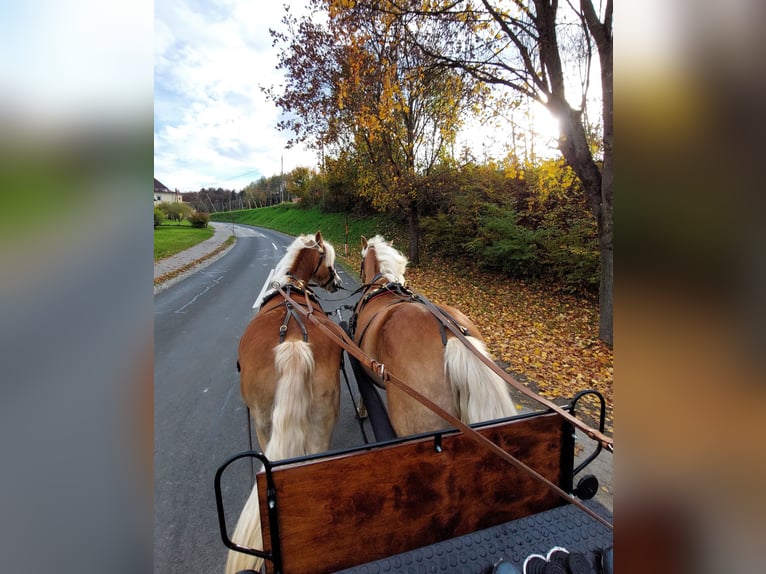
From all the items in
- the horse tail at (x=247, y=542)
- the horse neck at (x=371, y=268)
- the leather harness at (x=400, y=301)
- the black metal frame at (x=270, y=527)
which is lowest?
the horse tail at (x=247, y=542)

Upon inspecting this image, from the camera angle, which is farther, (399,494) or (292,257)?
(292,257)

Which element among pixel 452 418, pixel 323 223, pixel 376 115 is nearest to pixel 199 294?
pixel 376 115

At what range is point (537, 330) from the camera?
7094 mm

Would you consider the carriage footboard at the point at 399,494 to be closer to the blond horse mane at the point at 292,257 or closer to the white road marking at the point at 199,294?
the blond horse mane at the point at 292,257

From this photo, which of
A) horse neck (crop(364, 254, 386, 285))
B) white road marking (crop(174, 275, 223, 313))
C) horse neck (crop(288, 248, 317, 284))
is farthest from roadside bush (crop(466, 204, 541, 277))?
white road marking (crop(174, 275, 223, 313))

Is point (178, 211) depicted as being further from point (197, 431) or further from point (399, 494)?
point (399, 494)

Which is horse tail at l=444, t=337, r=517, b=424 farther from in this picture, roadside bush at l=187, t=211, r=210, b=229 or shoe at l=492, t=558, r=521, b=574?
roadside bush at l=187, t=211, r=210, b=229

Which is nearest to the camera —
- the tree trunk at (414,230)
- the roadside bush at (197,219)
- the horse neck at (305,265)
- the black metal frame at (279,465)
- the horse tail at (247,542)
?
the black metal frame at (279,465)

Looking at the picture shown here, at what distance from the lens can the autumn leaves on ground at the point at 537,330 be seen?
4863 millimetres

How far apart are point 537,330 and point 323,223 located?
2428 cm

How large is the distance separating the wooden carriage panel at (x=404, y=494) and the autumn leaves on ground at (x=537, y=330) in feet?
9.01

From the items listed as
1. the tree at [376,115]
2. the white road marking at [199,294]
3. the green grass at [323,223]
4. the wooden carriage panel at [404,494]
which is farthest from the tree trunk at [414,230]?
the wooden carriage panel at [404,494]
